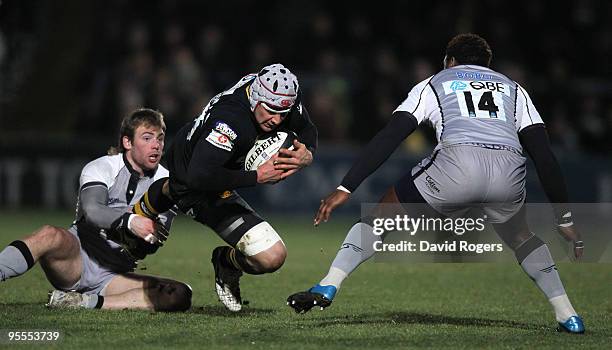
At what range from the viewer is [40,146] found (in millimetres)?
18109

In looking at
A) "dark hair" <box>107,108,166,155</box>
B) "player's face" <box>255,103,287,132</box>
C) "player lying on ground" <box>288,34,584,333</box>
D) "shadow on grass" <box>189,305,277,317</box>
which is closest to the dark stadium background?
"dark hair" <box>107,108,166,155</box>

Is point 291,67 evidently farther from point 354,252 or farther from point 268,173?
point 354,252

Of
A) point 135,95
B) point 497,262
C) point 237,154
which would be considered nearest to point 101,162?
point 237,154

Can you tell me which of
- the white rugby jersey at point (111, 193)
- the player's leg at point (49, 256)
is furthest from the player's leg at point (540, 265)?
the player's leg at point (49, 256)

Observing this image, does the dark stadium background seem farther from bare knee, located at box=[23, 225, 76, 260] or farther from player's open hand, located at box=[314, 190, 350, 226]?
player's open hand, located at box=[314, 190, 350, 226]

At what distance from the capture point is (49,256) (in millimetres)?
7891

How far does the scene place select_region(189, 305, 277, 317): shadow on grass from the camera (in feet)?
26.7

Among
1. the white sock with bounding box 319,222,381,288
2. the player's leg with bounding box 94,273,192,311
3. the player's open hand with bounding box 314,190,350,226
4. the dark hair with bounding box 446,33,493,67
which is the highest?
the dark hair with bounding box 446,33,493,67

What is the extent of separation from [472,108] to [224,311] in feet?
8.00

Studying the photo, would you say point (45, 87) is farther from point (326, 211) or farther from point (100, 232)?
point (326, 211)

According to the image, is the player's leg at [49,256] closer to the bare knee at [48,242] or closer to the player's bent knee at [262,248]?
the bare knee at [48,242]

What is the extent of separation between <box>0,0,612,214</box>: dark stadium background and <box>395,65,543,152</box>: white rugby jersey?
33.2 ft

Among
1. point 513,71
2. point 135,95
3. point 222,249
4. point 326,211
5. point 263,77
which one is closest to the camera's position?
point 326,211

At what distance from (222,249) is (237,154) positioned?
0.91m
